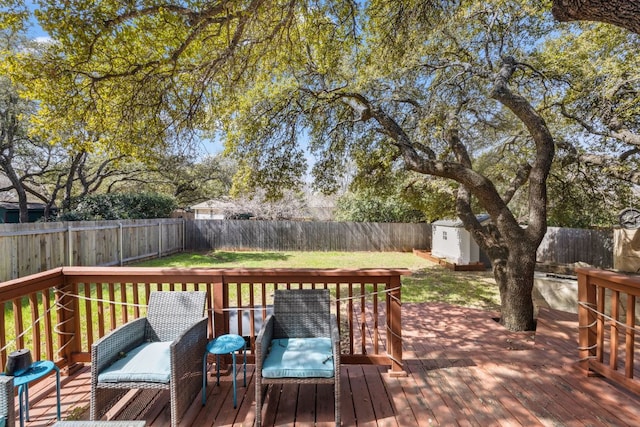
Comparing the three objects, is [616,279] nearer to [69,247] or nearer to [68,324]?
[68,324]

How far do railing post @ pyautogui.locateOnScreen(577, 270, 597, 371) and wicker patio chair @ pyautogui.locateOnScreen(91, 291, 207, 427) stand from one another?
10.8 feet

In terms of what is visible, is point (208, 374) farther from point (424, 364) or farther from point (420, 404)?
point (424, 364)

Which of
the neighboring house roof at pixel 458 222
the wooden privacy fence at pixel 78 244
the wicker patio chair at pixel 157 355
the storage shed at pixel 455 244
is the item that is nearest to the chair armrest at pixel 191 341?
the wicker patio chair at pixel 157 355

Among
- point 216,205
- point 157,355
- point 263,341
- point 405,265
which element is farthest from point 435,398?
point 216,205

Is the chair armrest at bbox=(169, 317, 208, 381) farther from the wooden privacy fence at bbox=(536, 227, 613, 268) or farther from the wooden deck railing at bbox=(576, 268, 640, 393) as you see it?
the wooden privacy fence at bbox=(536, 227, 613, 268)

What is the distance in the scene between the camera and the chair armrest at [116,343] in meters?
2.09

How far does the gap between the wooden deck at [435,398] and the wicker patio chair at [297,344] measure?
256 millimetres

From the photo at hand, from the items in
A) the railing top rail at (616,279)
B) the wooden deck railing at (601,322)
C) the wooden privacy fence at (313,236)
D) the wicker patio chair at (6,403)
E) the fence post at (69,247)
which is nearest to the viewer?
the wicker patio chair at (6,403)

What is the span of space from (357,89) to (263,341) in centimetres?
423

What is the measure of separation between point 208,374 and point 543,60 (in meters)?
6.60

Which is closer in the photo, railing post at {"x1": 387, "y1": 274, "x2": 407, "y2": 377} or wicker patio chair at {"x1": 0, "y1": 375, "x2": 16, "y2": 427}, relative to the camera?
wicker patio chair at {"x1": 0, "y1": 375, "x2": 16, "y2": 427}

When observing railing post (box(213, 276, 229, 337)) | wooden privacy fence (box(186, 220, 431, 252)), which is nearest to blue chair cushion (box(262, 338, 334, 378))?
railing post (box(213, 276, 229, 337))

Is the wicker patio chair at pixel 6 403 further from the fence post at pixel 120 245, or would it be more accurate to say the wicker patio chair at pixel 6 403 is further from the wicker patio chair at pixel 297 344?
the fence post at pixel 120 245

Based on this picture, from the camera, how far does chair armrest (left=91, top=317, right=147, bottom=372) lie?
2.09 metres
